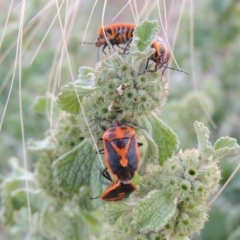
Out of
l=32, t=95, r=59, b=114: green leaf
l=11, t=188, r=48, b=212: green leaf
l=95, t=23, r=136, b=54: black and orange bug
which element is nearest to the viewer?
l=95, t=23, r=136, b=54: black and orange bug

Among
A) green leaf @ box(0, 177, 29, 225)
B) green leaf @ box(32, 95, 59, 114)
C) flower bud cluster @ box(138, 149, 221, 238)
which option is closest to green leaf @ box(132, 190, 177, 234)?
flower bud cluster @ box(138, 149, 221, 238)

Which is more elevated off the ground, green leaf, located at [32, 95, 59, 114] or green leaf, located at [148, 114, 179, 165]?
green leaf, located at [32, 95, 59, 114]

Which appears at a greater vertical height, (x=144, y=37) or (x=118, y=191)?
(x=144, y=37)

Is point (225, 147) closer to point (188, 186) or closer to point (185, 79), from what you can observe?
point (188, 186)

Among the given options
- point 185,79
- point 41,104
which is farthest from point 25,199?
point 185,79

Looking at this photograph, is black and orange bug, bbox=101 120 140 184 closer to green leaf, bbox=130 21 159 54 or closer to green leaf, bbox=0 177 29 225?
green leaf, bbox=130 21 159 54

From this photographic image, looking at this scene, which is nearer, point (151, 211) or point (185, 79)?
point (151, 211)

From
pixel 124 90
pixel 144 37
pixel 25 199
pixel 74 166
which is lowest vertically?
pixel 25 199

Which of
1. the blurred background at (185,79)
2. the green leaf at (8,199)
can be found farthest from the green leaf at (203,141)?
the blurred background at (185,79)
